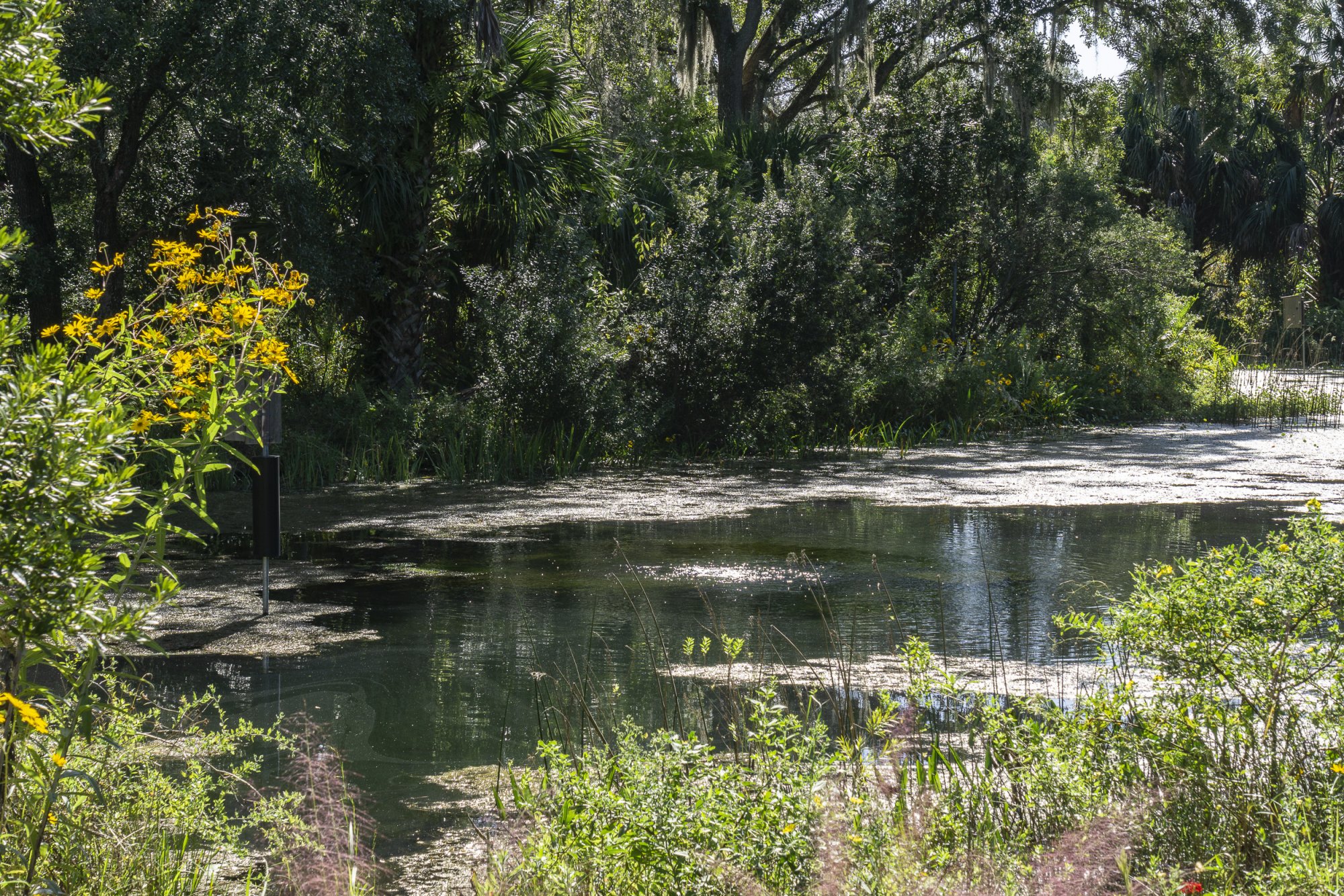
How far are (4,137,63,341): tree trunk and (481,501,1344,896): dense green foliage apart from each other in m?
11.9

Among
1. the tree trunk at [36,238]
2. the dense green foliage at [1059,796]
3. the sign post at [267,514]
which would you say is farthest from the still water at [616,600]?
the tree trunk at [36,238]

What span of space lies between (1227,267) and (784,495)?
1369 inches

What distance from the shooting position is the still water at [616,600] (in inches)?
189

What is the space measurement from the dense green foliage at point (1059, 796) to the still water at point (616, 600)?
89cm

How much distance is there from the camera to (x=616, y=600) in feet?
22.5

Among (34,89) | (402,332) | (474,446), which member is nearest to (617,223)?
(402,332)

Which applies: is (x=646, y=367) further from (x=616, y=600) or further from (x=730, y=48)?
(x=730, y=48)

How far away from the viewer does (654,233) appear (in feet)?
53.4

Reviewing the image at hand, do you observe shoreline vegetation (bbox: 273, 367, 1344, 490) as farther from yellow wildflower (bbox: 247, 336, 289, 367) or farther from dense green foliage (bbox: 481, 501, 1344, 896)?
dense green foliage (bbox: 481, 501, 1344, 896)

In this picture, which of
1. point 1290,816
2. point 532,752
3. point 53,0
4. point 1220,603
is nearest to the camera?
point 53,0

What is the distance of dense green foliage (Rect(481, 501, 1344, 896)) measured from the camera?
9.41ft

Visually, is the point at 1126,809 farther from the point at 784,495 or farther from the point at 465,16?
the point at 465,16

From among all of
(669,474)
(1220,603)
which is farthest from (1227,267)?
(1220,603)

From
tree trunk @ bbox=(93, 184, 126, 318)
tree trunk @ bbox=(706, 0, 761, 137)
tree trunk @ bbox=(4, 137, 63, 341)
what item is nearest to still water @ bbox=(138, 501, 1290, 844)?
tree trunk @ bbox=(93, 184, 126, 318)
